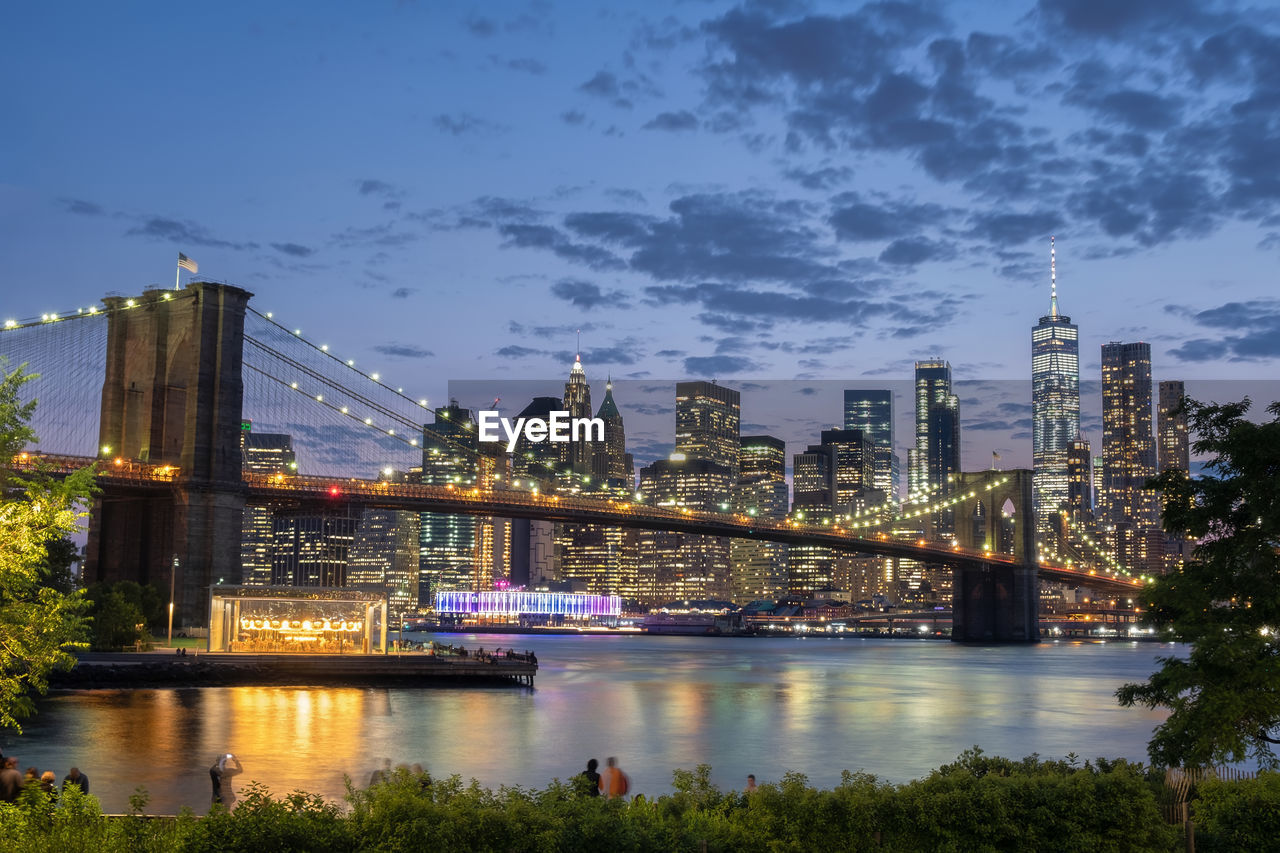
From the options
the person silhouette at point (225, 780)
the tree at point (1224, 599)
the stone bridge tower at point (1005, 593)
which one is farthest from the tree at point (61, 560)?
the stone bridge tower at point (1005, 593)

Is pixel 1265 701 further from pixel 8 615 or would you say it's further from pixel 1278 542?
pixel 8 615

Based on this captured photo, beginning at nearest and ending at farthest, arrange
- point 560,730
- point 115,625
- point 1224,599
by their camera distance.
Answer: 1. point 1224,599
2. point 560,730
3. point 115,625

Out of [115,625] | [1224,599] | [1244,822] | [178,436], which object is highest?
[178,436]

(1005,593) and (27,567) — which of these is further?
(1005,593)

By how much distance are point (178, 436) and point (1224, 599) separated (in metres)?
73.2

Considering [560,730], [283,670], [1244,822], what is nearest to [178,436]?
[283,670]

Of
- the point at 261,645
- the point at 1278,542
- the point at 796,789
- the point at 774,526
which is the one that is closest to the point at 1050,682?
the point at 774,526

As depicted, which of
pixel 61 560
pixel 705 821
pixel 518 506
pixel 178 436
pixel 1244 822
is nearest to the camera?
pixel 705 821

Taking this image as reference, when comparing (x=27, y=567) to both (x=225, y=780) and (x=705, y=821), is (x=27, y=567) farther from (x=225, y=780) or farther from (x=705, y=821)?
(x=705, y=821)

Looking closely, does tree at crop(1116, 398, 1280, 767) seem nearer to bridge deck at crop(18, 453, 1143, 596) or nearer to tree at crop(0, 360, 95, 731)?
tree at crop(0, 360, 95, 731)

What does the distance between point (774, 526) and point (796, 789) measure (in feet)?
360

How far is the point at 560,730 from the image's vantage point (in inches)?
1903

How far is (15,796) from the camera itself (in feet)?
63.6

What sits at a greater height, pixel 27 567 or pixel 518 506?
pixel 518 506
